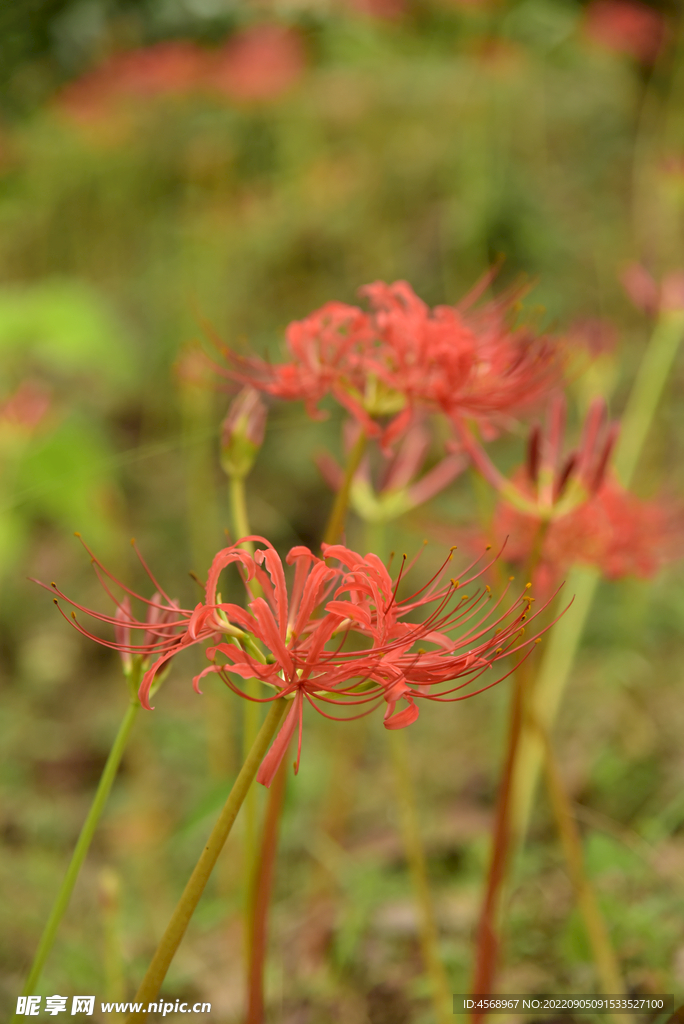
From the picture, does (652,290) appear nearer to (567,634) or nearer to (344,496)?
(567,634)

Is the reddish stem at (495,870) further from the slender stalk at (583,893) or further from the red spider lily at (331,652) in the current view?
the red spider lily at (331,652)

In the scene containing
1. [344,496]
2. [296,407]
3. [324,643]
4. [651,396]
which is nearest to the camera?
[324,643]

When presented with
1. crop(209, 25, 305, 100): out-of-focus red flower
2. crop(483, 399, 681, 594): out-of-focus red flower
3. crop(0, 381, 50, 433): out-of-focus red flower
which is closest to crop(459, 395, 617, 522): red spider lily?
crop(483, 399, 681, 594): out-of-focus red flower

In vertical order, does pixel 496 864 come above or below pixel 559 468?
below

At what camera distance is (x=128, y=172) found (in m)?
2.50

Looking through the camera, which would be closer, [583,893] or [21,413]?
[583,893]

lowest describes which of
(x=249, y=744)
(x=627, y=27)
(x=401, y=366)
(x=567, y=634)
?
(x=567, y=634)

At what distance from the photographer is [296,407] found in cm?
198

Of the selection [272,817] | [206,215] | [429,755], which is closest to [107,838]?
[429,755]

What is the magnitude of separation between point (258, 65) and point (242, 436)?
1.81 metres

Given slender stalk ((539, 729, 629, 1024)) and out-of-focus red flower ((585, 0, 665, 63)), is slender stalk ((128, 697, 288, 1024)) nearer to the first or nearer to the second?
slender stalk ((539, 729, 629, 1024))

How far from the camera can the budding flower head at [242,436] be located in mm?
688

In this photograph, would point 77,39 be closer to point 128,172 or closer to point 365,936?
point 128,172

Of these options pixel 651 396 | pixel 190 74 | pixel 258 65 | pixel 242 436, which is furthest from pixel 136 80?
pixel 242 436
